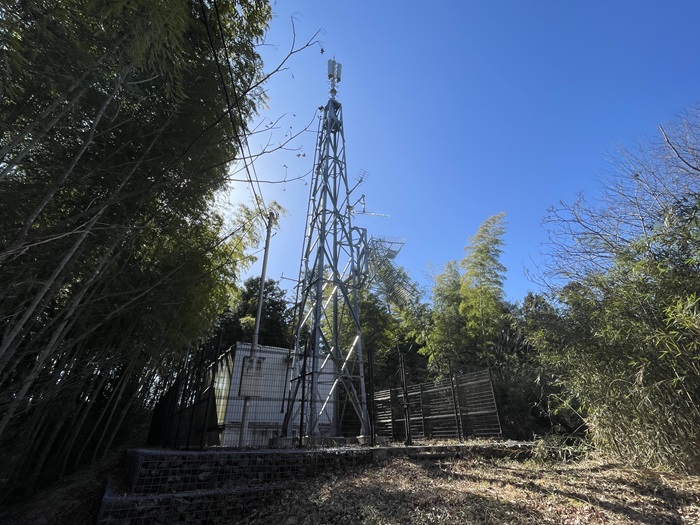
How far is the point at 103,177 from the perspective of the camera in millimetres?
2734

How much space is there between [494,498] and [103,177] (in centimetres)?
384

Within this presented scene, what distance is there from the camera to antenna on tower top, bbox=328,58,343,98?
721cm

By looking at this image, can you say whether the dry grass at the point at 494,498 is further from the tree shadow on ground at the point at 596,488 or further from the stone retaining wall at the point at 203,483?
the stone retaining wall at the point at 203,483

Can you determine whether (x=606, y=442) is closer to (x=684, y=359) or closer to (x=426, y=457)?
(x=684, y=359)

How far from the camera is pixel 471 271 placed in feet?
35.1

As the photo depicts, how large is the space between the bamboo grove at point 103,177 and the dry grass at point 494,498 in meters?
2.20

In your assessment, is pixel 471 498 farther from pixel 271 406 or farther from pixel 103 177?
pixel 271 406

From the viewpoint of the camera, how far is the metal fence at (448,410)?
6270mm

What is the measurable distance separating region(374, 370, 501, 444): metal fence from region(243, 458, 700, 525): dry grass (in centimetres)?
274

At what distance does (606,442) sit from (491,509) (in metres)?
1.67

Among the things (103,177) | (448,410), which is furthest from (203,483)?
(448,410)

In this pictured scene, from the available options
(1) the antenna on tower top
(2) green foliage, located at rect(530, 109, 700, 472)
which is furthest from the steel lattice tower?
(2) green foliage, located at rect(530, 109, 700, 472)

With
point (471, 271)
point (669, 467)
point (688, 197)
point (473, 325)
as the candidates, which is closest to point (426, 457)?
point (669, 467)

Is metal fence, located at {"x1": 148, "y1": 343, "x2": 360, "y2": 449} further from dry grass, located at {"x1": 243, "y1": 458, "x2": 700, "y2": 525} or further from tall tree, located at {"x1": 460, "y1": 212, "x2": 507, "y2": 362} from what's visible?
tall tree, located at {"x1": 460, "y1": 212, "x2": 507, "y2": 362}
